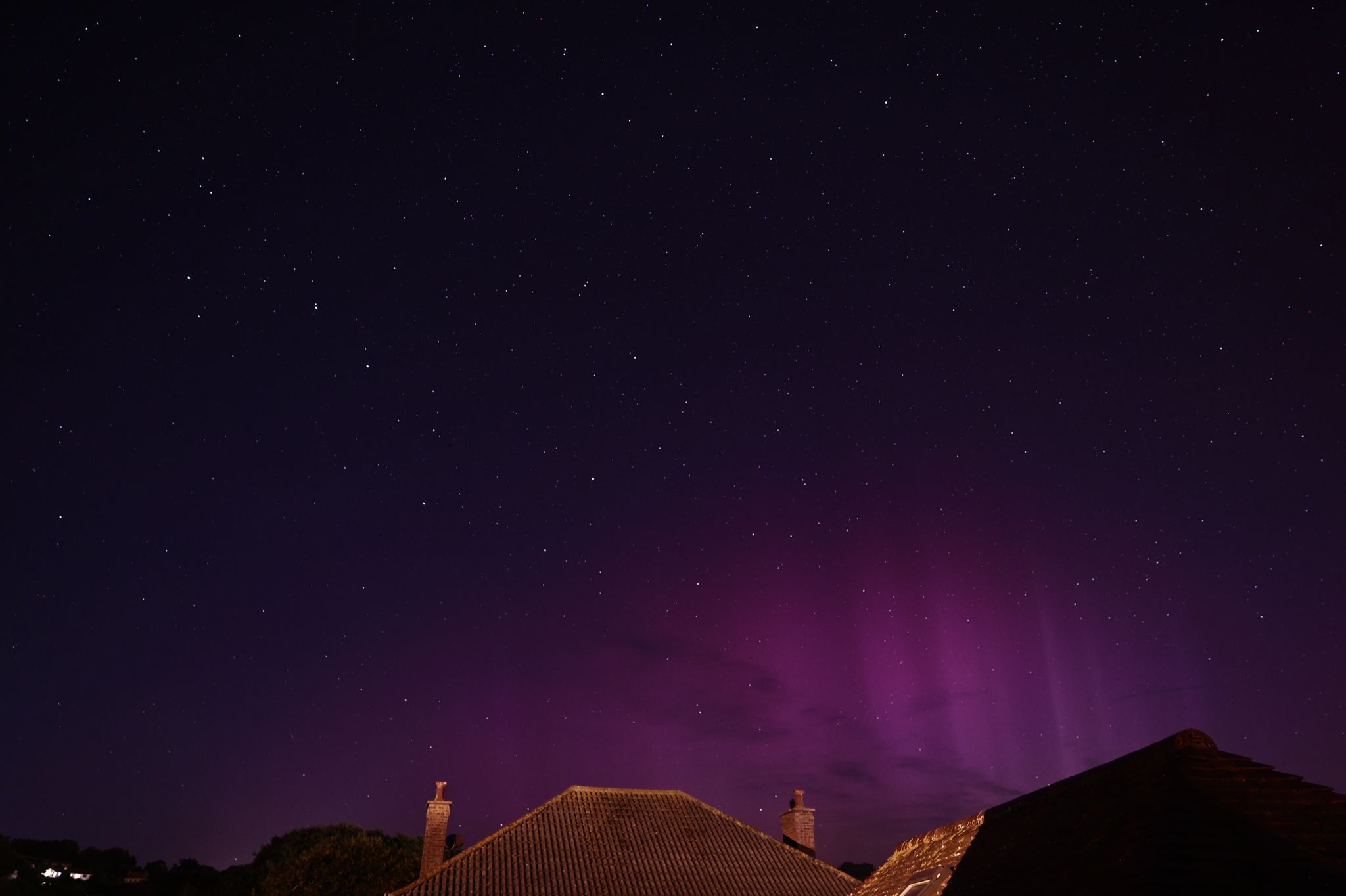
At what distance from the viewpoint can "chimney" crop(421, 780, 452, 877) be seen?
2967cm

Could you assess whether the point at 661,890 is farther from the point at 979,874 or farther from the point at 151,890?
the point at 151,890

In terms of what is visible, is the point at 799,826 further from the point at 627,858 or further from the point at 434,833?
the point at 434,833

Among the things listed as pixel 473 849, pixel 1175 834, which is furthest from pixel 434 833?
pixel 1175 834

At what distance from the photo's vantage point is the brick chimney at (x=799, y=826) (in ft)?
105

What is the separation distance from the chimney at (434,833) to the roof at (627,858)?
2.37m

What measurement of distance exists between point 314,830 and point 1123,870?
61.7m

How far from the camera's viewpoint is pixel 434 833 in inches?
1171

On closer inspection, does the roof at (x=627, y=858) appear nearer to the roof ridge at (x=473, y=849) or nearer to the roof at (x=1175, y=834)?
the roof ridge at (x=473, y=849)

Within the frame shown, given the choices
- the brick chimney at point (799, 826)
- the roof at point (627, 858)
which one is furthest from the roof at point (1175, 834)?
the brick chimney at point (799, 826)

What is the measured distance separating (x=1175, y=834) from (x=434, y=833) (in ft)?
83.7

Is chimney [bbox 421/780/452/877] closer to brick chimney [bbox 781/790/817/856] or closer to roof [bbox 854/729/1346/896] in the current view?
brick chimney [bbox 781/790/817/856]

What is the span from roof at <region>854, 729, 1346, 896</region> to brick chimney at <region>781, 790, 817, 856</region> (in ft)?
65.3

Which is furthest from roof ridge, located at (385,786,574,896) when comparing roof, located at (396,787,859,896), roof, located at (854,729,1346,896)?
roof, located at (854,729,1346,896)

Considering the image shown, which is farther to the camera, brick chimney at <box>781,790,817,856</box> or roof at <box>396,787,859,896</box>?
brick chimney at <box>781,790,817,856</box>
